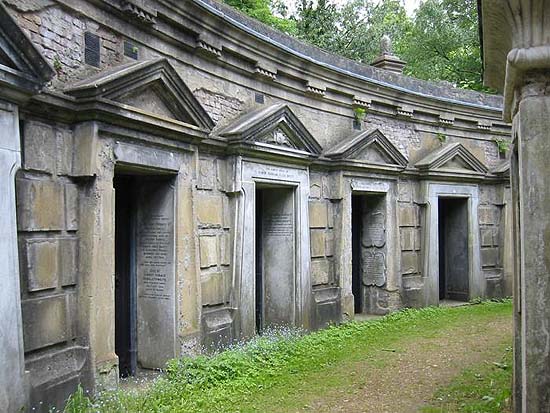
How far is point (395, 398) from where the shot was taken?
5.57m

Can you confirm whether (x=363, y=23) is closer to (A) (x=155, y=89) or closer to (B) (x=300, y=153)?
(B) (x=300, y=153)

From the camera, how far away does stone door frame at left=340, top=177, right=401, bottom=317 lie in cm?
954

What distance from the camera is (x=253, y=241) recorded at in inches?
299

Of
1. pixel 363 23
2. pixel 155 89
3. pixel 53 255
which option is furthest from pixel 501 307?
pixel 363 23

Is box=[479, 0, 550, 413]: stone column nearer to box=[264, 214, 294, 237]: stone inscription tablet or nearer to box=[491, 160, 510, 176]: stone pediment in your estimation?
box=[264, 214, 294, 237]: stone inscription tablet

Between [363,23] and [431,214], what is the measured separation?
12521mm

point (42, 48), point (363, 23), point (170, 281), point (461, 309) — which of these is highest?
point (363, 23)

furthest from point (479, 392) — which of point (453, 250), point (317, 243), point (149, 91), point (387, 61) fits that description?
point (387, 61)

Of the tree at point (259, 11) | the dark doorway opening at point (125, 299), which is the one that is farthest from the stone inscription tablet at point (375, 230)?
the tree at point (259, 11)

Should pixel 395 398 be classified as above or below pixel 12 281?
below

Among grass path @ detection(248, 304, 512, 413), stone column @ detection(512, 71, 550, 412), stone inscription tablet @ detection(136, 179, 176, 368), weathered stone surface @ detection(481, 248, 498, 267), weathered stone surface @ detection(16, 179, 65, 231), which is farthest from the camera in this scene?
weathered stone surface @ detection(481, 248, 498, 267)

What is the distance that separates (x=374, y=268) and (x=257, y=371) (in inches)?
192

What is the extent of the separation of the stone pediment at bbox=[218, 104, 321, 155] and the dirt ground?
3110 mm

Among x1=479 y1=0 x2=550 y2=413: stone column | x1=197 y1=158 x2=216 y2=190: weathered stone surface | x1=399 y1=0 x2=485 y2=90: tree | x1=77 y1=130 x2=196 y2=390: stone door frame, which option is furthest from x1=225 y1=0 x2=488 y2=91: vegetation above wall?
x1=479 y1=0 x2=550 y2=413: stone column
